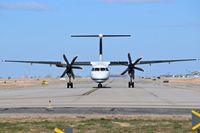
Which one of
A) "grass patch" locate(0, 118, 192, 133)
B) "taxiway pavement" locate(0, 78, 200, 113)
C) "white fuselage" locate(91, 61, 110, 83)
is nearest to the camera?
"grass patch" locate(0, 118, 192, 133)

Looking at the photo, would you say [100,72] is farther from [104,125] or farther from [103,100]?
[104,125]

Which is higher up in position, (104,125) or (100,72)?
(100,72)

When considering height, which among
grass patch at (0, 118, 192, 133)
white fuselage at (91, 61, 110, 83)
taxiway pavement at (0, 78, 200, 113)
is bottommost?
grass patch at (0, 118, 192, 133)

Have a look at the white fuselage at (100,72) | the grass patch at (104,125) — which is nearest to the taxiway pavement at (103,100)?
the grass patch at (104,125)

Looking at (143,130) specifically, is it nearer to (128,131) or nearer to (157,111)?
(128,131)

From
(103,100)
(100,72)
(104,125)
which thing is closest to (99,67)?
(100,72)

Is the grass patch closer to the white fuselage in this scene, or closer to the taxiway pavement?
the taxiway pavement

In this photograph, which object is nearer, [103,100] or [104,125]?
[104,125]

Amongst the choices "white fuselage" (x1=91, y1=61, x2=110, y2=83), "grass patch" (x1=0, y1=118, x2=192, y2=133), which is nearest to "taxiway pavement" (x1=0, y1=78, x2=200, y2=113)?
"grass patch" (x1=0, y1=118, x2=192, y2=133)

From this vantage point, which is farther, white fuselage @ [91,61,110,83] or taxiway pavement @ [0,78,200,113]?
white fuselage @ [91,61,110,83]

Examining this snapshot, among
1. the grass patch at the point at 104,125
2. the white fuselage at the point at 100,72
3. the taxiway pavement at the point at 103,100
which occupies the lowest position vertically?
the grass patch at the point at 104,125

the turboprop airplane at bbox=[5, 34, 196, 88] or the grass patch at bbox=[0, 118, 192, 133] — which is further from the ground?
the turboprop airplane at bbox=[5, 34, 196, 88]

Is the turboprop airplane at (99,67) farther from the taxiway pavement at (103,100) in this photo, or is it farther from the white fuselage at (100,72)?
the taxiway pavement at (103,100)

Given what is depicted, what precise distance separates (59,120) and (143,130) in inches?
177
